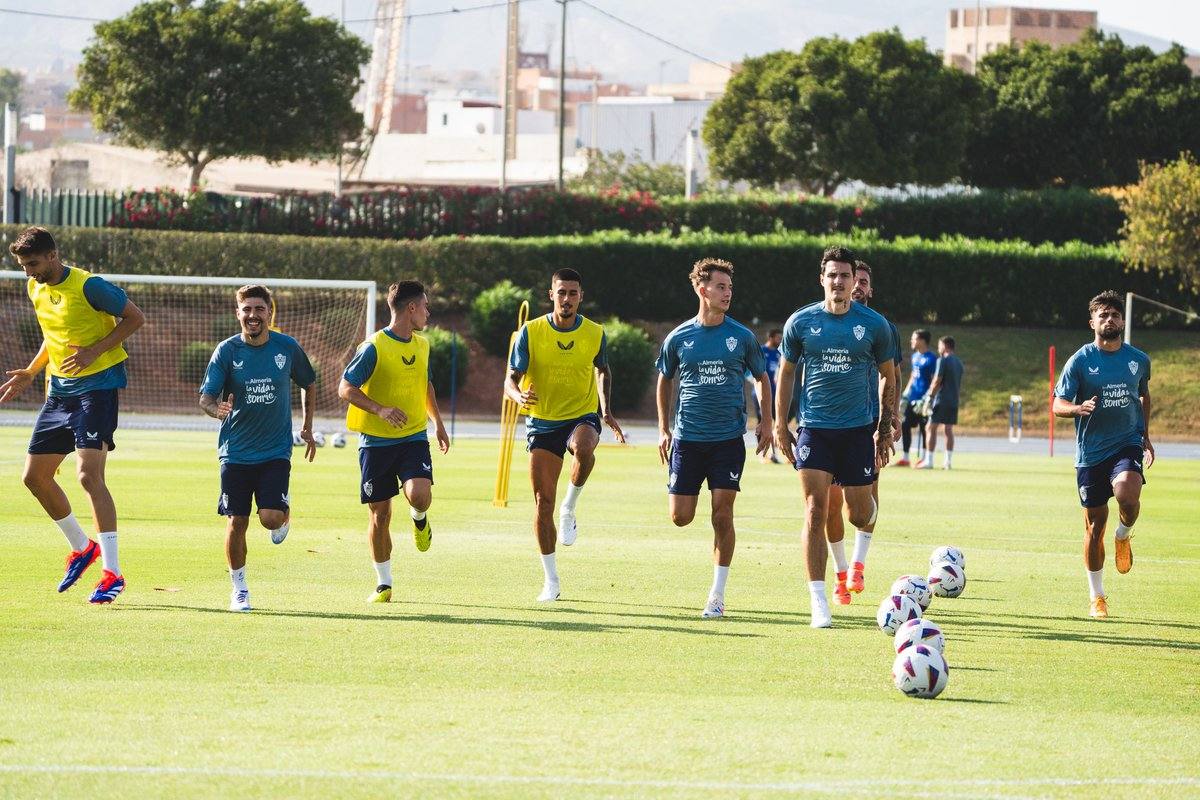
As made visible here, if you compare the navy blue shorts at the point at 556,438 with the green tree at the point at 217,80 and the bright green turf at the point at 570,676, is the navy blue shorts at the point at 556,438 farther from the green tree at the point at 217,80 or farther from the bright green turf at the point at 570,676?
the green tree at the point at 217,80

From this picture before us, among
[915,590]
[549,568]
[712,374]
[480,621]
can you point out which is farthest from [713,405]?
[480,621]

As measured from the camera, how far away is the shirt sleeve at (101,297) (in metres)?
10.9

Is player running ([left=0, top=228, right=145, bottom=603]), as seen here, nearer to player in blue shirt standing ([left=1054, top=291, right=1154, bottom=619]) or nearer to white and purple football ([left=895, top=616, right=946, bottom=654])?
white and purple football ([left=895, top=616, right=946, bottom=654])

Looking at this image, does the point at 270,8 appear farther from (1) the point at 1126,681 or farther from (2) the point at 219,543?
(1) the point at 1126,681

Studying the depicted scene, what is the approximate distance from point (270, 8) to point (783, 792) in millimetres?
54432

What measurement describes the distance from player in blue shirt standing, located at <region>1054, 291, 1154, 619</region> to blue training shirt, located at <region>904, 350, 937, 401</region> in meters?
15.6

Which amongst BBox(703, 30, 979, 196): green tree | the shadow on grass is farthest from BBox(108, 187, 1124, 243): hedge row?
the shadow on grass

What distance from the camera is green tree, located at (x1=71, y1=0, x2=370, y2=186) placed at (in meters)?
53.6

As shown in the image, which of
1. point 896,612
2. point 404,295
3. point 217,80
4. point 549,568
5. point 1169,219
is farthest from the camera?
point 217,80

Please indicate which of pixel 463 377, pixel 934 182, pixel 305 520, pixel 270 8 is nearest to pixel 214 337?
pixel 463 377

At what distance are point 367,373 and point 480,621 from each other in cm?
184

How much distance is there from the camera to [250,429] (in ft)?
35.9

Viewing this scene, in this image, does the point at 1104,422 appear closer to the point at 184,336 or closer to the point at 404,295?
the point at 404,295

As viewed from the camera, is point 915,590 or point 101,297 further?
point 101,297
